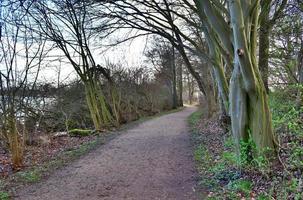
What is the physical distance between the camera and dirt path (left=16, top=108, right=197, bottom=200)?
19.8ft

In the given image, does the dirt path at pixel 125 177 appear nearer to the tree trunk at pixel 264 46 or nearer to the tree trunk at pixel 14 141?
the tree trunk at pixel 14 141

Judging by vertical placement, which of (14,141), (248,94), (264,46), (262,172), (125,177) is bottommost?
Answer: (125,177)

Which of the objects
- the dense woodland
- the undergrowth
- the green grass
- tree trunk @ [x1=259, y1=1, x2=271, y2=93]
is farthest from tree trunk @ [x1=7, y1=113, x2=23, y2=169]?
the green grass

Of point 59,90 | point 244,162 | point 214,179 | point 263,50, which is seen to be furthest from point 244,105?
point 59,90

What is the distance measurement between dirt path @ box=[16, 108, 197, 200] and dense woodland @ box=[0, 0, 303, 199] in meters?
0.69

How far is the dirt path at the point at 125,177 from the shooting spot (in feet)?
19.8

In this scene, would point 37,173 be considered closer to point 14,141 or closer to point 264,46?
point 14,141

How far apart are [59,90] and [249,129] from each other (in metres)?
12.4

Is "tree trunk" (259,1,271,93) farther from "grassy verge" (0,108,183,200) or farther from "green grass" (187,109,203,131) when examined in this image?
"grassy verge" (0,108,183,200)

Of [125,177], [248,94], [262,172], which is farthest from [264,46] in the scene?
[125,177]

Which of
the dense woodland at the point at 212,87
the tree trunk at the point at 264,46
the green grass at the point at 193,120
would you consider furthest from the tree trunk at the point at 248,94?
the green grass at the point at 193,120

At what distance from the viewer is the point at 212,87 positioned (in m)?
23.1

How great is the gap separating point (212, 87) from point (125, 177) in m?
16.8

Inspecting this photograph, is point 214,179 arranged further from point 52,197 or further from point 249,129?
point 52,197
